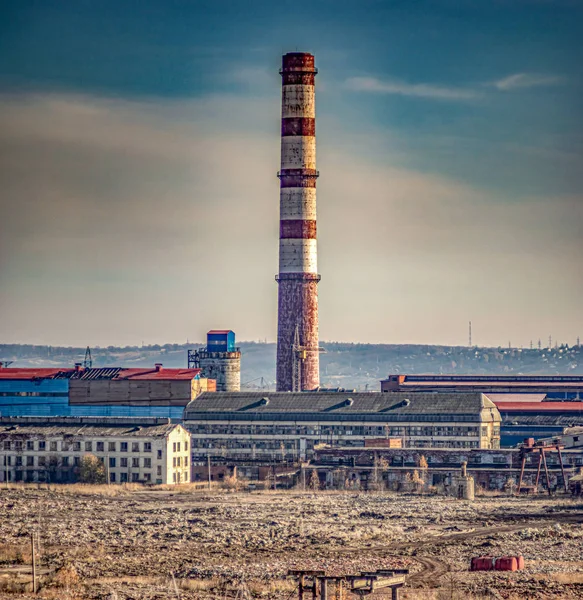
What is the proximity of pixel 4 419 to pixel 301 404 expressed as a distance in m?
22.6

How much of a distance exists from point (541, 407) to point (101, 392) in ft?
123

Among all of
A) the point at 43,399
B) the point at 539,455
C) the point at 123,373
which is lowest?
the point at 539,455

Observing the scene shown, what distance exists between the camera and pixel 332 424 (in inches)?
4269

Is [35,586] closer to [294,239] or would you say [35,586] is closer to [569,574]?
[569,574]

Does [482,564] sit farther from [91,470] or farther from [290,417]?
[290,417]

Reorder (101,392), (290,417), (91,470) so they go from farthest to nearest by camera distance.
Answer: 1. (101,392)
2. (290,417)
3. (91,470)

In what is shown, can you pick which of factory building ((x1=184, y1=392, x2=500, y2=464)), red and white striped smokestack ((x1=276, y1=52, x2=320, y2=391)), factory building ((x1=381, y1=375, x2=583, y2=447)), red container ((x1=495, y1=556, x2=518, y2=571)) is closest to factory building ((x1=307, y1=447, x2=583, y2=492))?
factory building ((x1=184, y1=392, x2=500, y2=464))

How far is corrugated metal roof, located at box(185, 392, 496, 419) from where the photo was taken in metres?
108

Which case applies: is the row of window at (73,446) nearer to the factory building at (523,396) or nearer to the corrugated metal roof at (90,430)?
the corrugated metal roof at (90,430)

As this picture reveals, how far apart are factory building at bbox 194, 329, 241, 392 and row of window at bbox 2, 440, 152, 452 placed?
29.6m

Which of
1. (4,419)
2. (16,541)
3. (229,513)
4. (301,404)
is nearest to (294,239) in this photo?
(301,404)

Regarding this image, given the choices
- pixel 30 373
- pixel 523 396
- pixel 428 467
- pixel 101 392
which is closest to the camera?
pixel 428 467

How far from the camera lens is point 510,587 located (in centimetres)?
4997

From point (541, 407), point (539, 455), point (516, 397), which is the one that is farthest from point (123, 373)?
point (539, 455)
